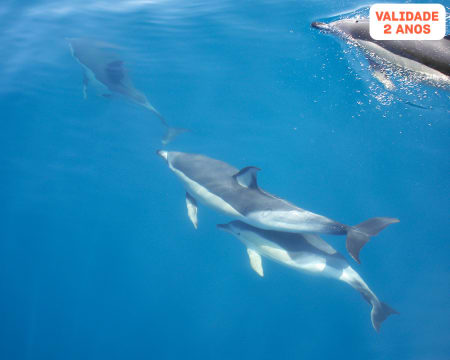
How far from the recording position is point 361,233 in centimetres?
455

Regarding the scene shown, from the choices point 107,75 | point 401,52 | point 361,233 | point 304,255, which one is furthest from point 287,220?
point 107,75

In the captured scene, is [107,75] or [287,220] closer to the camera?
[287,220]

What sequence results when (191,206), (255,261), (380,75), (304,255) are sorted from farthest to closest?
(380,75)
(191,206)
(255,261)
(304,255)

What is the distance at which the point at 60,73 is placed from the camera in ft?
25.8

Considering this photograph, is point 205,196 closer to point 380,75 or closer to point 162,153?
point 162,153

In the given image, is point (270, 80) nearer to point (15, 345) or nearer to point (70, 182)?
point (70, 182)

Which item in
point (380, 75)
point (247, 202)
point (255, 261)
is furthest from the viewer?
point (380, 75)

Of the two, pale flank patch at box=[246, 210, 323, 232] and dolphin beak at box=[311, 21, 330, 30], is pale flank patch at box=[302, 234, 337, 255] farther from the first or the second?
dolphin beak at box=[311, 21, 330, 30]

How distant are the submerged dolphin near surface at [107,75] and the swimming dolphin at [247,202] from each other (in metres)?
1.23

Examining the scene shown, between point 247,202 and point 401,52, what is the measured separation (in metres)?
4.86

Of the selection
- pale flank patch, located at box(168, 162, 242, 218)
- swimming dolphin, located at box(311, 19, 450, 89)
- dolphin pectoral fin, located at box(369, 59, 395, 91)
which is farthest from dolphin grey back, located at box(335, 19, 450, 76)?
pale flank patch, located at box(168, 162, 242, 218)

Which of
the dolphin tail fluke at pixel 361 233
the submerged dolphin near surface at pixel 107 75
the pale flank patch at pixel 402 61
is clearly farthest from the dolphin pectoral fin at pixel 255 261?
the pale flank patch at pixel 402 61

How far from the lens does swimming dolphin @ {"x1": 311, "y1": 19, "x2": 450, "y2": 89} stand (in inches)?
259

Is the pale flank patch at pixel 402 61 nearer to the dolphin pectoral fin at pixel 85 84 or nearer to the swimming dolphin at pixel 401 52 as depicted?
the swimming dolphin at pixel 401 52
